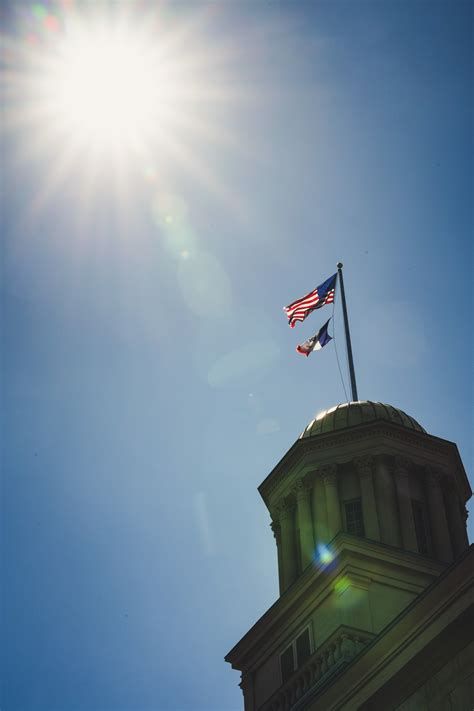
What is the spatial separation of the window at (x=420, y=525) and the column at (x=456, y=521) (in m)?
1.17

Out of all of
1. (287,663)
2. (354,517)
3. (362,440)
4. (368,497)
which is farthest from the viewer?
(362,440)

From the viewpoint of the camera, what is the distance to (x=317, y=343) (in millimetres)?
42344

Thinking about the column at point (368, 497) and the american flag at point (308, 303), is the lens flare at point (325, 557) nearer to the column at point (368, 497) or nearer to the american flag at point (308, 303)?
the column at point (368, 497)

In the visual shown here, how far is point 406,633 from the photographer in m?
20.4

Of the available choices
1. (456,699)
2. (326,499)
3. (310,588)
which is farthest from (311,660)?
(456,699)

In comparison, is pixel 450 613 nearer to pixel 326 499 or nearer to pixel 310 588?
pixel 310 588

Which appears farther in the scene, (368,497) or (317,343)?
(317,343)

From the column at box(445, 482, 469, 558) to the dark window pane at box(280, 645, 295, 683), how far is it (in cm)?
720

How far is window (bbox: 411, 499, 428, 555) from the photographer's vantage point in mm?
33156

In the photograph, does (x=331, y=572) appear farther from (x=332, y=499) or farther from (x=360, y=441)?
(x=360, y=441)

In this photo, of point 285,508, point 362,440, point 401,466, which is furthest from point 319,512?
point 401,466

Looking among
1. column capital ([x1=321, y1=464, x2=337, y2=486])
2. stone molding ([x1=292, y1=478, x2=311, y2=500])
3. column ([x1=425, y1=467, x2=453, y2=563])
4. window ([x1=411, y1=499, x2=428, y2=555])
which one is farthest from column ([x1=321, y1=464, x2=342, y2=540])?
column ([x1=425, y1=467, x2=453, y2=563])

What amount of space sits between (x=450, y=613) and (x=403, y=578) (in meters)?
10.4

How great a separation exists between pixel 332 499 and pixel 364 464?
1.74m
